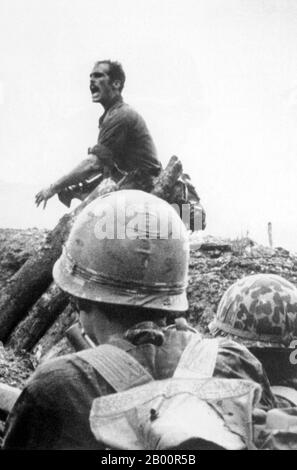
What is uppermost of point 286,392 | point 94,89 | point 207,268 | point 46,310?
point 94,89

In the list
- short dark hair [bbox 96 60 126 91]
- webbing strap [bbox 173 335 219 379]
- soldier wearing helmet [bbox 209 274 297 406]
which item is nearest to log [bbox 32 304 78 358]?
short dark hair [bbox 96 60 126 91]

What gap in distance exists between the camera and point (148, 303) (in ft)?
7.97

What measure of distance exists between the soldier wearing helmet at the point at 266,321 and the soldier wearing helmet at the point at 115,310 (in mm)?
1120

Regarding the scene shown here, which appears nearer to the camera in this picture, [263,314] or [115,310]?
[115,310]

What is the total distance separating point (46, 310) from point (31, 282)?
1.28 ft

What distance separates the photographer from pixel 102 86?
23.4 feet

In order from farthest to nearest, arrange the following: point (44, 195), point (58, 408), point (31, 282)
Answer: point (31, 282) < point (44, 195) < point (58, 408)

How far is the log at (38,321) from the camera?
7.28 metres

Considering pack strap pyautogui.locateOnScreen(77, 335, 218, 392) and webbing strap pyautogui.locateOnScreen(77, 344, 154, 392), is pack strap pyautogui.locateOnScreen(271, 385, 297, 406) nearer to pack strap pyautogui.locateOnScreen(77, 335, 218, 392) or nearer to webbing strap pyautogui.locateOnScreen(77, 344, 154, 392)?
pack strap pyautogui.locateOnScreen(77, 335, 218, 392)

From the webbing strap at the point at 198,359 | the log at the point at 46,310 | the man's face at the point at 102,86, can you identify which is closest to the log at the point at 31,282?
the log at the point at 46,310

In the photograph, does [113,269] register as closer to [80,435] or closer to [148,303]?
[148,303]

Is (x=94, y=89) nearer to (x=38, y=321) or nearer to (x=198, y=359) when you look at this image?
(x=38, y=321)

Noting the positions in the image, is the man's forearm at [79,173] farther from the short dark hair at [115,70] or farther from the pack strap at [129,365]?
the pack strap at [129,365]

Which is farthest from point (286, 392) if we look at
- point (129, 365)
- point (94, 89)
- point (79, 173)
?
point (94, 89)
